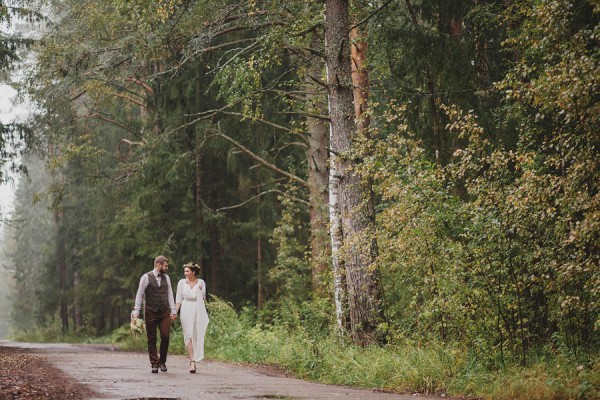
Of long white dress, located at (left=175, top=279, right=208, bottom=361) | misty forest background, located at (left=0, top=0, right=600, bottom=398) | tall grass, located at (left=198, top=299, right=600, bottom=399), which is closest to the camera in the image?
tall grass, located at (left=198, top=299, right=600, bottom=399)

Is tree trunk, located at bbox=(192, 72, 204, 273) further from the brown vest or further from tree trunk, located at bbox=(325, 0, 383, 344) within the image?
the brown vest

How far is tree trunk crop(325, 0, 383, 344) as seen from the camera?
44.5 ft

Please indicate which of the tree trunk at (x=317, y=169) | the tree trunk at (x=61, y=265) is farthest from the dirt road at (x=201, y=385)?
the tree trunk at (x=61, y=265)

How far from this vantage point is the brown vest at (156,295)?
1334cm

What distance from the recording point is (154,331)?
13375 mm

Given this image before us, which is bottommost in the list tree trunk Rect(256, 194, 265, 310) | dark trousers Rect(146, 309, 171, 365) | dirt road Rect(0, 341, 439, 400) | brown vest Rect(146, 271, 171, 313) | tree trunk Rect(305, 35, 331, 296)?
dirt road Rect(0, 341, 439, 400)

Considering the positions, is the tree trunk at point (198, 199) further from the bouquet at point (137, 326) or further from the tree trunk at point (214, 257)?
the bouquet at point (137, 326)

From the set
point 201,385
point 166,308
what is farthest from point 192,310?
point 201,385

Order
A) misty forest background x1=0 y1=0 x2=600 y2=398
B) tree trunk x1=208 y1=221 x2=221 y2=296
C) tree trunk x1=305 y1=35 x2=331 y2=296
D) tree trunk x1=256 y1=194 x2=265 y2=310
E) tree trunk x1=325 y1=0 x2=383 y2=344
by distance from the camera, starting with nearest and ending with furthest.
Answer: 1. misty forest background x1=0 y1=0 x2=600 y2=398
2. tree trunk x1=325 y1=0 x2=383 y2=344
3. tree trunk x1=305 y1=35 x2=331 y2=296
4. tree trunk x1=256 y1=194 x2=265 y2=310
5. tree trunk x1=208 y1=221 x2=221 y2=296

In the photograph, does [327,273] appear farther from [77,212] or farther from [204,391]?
[77,212]

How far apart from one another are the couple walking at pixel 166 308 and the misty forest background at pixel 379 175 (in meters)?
1.99

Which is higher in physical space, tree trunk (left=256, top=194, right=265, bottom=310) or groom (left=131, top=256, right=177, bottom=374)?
tree trunk (left=256, top=194, right=265, bottom=310)

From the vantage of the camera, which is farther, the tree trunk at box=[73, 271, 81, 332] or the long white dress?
the tree trunk at box=[73, 271, 81, 332]

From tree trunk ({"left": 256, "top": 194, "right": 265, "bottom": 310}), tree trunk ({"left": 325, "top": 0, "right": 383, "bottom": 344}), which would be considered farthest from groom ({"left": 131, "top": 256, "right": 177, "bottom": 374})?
tree trunk ({"left": 256, "top": 194, "right": 265, "bottom": 310})
